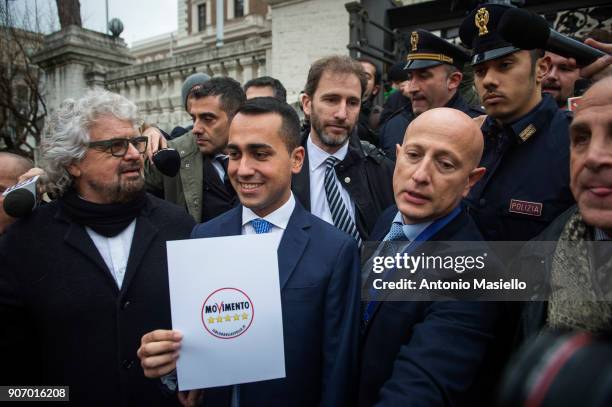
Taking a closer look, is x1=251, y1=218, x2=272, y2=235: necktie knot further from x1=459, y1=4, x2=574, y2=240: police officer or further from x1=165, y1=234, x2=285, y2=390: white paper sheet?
x1=459, y1=4, x2=574, y2=240: police officer

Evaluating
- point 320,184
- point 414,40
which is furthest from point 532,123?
point 414,40

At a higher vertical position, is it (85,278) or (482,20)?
(482,20)

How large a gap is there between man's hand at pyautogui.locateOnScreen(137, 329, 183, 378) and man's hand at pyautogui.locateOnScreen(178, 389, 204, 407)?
260 millimetres

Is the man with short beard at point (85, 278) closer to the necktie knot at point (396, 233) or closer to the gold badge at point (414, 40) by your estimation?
the necktie knot at point (396, 233)

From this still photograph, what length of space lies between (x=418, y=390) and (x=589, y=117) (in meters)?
1.03

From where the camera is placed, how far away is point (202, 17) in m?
43.9

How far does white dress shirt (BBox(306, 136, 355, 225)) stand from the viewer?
114 inches

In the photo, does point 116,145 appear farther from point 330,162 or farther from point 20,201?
point 330,162

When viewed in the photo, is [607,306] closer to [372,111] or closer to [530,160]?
[530,160]

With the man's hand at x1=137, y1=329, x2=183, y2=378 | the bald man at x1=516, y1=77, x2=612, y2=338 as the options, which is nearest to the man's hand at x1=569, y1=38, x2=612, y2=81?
the bald man at x1=516, y1=77, x2=612, y2=338

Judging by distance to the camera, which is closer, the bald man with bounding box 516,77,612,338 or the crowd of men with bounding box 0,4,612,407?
the bald man with bounding box 516,77,612,338

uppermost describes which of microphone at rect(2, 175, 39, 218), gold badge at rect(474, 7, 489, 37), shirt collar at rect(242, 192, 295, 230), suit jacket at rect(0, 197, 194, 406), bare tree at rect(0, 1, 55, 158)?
bare tree at rect(0, 1, 55, 158)

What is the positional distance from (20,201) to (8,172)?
2.01 ft

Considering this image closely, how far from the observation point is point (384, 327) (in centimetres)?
164
